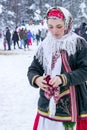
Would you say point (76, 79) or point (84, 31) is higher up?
point (76, 79)

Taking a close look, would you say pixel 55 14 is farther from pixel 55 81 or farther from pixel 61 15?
pixel 55 81

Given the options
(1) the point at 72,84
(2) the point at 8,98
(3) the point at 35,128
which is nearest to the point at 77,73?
(1) the point at 72,84

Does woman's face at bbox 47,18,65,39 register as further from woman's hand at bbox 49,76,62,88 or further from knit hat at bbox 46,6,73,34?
woman's hand at bbox 49,76,62,88

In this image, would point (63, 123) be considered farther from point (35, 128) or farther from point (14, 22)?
point (14, 22)

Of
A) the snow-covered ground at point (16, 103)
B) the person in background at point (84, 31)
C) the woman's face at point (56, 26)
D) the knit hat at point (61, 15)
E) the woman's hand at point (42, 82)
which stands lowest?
the snow-covered ground at point (16, 103)

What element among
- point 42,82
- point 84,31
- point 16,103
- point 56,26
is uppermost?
point 56,26

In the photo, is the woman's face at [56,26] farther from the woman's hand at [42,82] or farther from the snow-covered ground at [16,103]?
the snow-covered ground at [16,103]

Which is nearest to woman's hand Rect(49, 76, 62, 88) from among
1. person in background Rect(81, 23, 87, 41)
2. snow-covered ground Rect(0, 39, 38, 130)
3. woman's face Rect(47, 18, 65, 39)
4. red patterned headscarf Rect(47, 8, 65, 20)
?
woman's face Rect(47, 18, 65, 39)

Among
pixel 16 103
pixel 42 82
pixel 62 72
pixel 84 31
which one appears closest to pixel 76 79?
pixel 62 72

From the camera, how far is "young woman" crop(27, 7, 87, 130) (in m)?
3.23

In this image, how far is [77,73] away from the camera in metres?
3.19

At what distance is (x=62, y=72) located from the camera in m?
3.28

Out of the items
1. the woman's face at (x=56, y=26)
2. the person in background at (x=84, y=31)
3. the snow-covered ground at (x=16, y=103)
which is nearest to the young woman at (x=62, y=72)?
the woman's face at (x=56, y=26)

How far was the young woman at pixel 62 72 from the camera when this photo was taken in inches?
127
